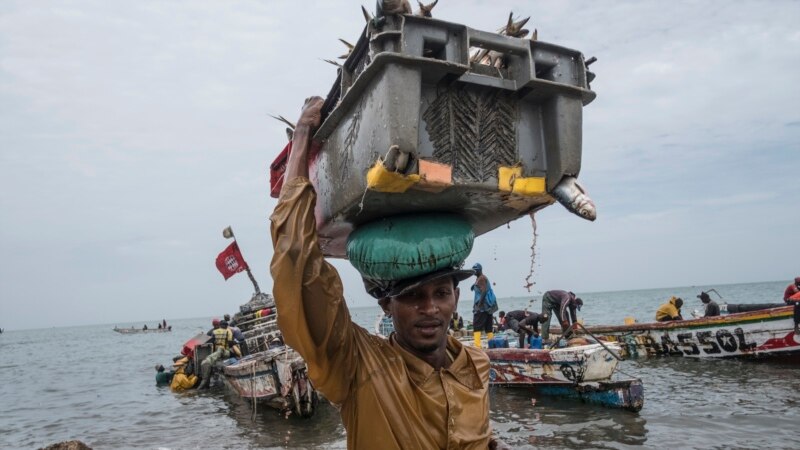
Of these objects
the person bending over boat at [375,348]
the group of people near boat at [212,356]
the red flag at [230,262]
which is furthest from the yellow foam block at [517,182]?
the red flag at [230,262]

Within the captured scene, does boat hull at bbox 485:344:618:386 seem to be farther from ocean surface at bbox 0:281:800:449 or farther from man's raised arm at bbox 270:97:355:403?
man's raised arm at bbox 270:97:355:403

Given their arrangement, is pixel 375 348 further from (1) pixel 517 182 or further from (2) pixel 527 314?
(2) pixel 527 314

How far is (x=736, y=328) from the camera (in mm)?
12938

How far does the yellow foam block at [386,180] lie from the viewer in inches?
64.6

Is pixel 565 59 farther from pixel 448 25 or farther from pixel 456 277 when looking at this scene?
pixel 456 277

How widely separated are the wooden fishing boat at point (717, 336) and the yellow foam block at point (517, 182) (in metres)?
13.3

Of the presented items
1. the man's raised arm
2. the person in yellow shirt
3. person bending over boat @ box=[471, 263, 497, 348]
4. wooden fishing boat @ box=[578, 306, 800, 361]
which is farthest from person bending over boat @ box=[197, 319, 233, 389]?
the man's raised arm

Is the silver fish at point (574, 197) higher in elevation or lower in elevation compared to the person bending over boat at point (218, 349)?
higher

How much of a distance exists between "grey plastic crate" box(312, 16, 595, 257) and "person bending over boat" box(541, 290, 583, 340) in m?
10.0

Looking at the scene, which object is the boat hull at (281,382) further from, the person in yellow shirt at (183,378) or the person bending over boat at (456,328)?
the person bending over boat at (456,328)

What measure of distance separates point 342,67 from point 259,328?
47.3ft

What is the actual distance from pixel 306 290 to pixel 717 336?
14897 millimetres

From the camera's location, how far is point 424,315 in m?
2.06

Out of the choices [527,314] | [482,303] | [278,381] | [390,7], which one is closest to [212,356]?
[278,381]
